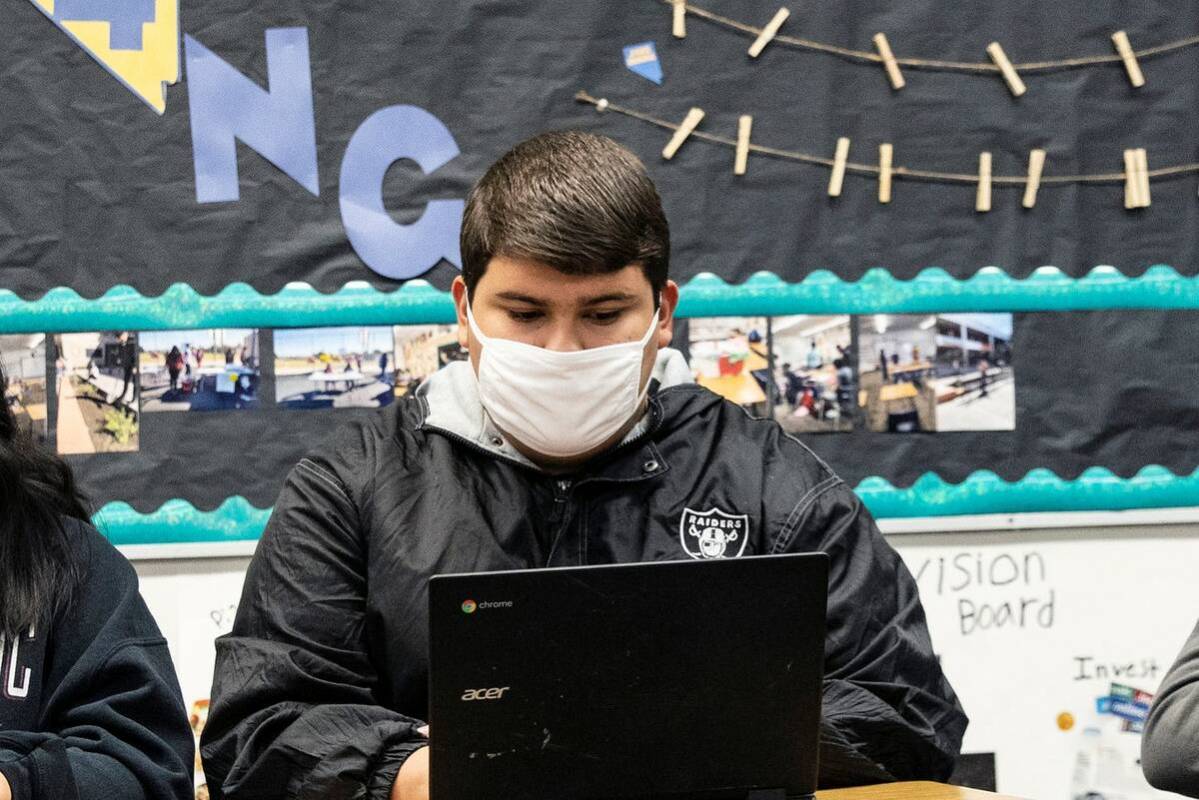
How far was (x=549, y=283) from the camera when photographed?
1430 mm

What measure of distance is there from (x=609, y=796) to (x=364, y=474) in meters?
0.61

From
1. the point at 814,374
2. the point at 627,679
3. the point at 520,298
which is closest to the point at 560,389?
the point at 520,298

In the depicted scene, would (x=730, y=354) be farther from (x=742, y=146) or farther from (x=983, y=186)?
(x=983, y=186)

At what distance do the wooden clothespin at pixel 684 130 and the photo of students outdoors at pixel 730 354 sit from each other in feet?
1.00

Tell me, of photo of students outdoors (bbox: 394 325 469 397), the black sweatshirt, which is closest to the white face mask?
the black sweatshirt

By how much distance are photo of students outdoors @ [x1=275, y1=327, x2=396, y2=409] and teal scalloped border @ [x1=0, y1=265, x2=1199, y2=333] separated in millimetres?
23

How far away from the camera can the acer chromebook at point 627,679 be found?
0.98 meters

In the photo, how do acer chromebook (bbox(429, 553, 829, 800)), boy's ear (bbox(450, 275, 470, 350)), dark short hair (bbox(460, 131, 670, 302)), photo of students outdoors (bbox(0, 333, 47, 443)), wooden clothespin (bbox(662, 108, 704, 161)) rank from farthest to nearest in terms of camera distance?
wooden clothespin (bbox(662, 108, 704, 161)) < photo of students outdoors (bbox(0, 333, 47, 443)) < boy's ear (bbox(450, 275, 470, 350)) < dark short hair (bbox(460, 131, 670, 302)) < acer chromebook (bbox(429, 553, 829, 800))

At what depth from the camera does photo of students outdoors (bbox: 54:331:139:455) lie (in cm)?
225

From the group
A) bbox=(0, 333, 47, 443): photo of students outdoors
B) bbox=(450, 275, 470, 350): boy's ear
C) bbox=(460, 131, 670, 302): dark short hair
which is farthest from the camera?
bbox=(0, 333, 47, 443): photo of students outdoors

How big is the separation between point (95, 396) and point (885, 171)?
144 centimetres

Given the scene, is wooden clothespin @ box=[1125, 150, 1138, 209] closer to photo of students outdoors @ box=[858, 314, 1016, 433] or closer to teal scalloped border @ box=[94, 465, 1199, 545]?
→ photo of students outdoors @ box=[858, 314, 1016, 433]

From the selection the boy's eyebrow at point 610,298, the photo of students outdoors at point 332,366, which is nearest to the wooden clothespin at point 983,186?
the photo of students outdoors at point 332,366

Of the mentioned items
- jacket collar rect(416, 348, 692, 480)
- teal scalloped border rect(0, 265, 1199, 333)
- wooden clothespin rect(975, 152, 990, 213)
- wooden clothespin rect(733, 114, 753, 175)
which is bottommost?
jacket collar rect(416, 348, 692, 480)
